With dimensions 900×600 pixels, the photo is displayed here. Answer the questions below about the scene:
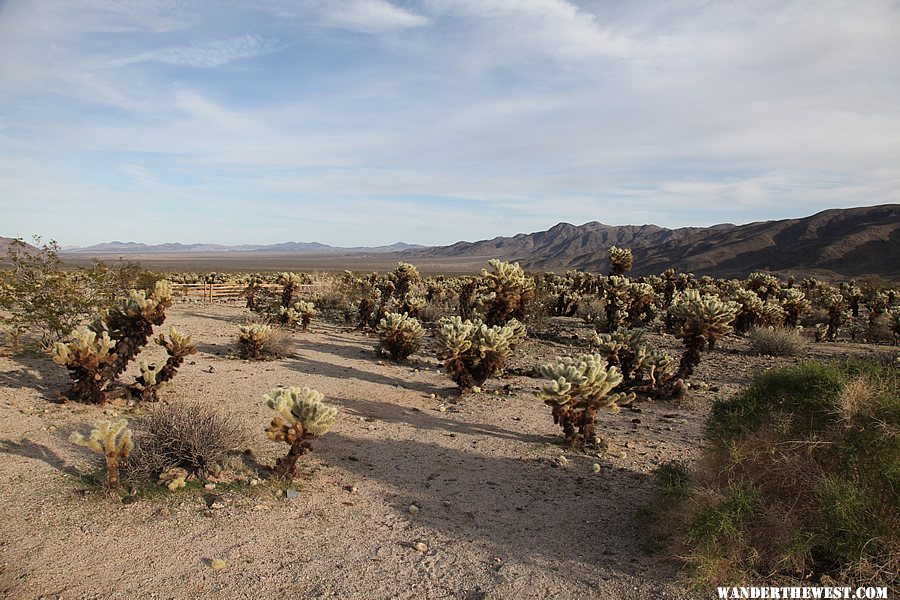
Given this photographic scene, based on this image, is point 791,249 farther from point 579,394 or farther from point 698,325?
point 579,394

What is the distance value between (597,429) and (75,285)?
41.7ft

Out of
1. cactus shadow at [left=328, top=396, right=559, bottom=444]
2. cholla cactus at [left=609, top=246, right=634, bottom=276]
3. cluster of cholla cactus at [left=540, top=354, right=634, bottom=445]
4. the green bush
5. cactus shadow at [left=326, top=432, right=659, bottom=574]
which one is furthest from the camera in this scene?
cholla cactus at [left=609, top=246, right=634, bottom=276]

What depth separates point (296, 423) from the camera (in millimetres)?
5871

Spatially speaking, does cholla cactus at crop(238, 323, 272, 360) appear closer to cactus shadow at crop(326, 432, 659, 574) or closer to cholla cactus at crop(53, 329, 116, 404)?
cholla cactus at crop(53, 329, 116, 404)

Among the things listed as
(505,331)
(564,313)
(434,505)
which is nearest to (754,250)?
(564,313)

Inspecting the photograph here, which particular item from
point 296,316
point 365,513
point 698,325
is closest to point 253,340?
point 296,316

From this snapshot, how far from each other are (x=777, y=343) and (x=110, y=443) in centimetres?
1563

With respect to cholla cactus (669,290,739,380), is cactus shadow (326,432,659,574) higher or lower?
lower

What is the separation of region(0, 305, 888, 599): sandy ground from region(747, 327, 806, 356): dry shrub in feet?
21.6

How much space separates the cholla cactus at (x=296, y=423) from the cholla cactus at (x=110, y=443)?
4.63ft

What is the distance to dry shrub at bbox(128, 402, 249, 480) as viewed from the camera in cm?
578

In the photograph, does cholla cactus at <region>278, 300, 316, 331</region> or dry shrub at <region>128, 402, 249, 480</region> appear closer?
dry shrub at <region>128, 402, 249, 480</region>

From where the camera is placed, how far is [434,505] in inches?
225

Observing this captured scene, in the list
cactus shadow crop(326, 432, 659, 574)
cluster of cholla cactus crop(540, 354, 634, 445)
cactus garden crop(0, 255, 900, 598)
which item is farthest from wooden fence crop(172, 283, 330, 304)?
cluster of cholla cactus crop(540, 354, 634, 445)
